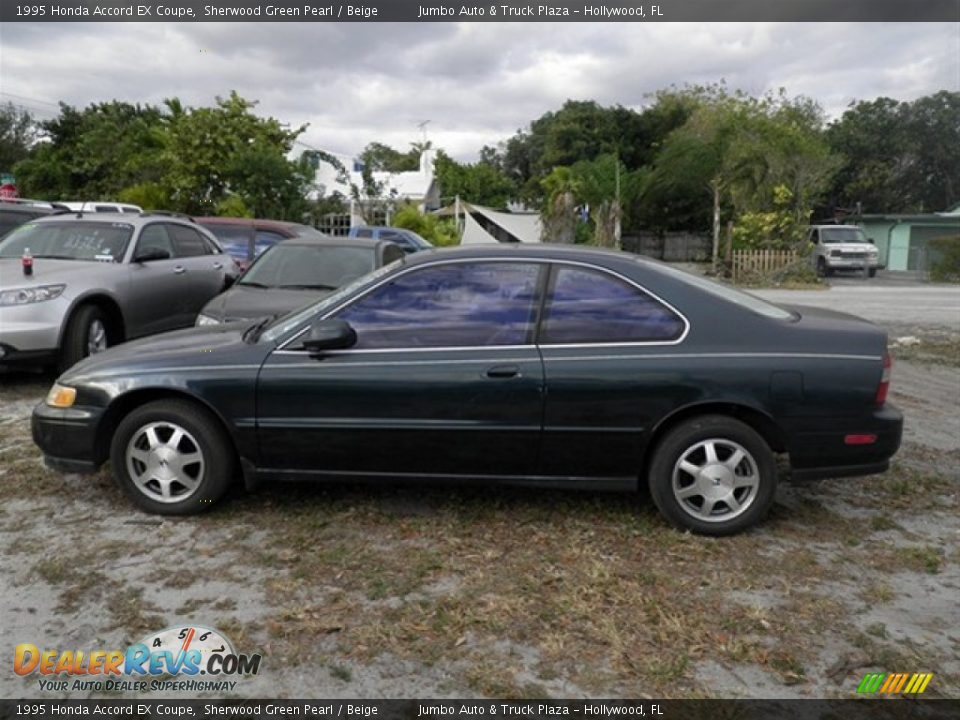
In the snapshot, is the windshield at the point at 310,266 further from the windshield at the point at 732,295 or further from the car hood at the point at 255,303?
the windshield at the point at 732,295

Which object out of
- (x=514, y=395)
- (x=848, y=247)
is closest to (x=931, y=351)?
(x=514, y=395)

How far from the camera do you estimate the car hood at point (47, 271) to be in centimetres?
651

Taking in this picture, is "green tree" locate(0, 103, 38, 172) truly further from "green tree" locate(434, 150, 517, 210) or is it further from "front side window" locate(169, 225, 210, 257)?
"front side window" locate(169, 225, 210, 257)

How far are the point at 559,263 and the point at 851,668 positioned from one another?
2296 mm

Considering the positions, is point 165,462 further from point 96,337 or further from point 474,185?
point 474,185

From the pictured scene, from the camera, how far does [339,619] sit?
3.09 metres

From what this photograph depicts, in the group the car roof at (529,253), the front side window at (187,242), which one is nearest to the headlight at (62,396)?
the car roof at (529,253)

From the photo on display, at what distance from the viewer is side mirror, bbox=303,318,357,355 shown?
3.84m

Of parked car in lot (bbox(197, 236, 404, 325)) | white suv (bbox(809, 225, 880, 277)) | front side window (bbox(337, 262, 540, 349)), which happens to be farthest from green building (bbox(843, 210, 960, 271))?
front side window (bbox(337, 262, 540, 349))

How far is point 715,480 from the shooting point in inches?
150

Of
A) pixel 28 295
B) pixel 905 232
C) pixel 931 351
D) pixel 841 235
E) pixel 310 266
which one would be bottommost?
pixel 931 351

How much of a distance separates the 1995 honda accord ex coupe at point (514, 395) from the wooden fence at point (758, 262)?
19088mm

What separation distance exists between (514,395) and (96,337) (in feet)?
16.4

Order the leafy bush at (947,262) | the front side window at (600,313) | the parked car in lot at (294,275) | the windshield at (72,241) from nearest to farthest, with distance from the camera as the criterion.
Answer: the front side window at (600,313), the parked car in lot at (294,275), the windshield at (72,241), the leafy bush at (947,262)
